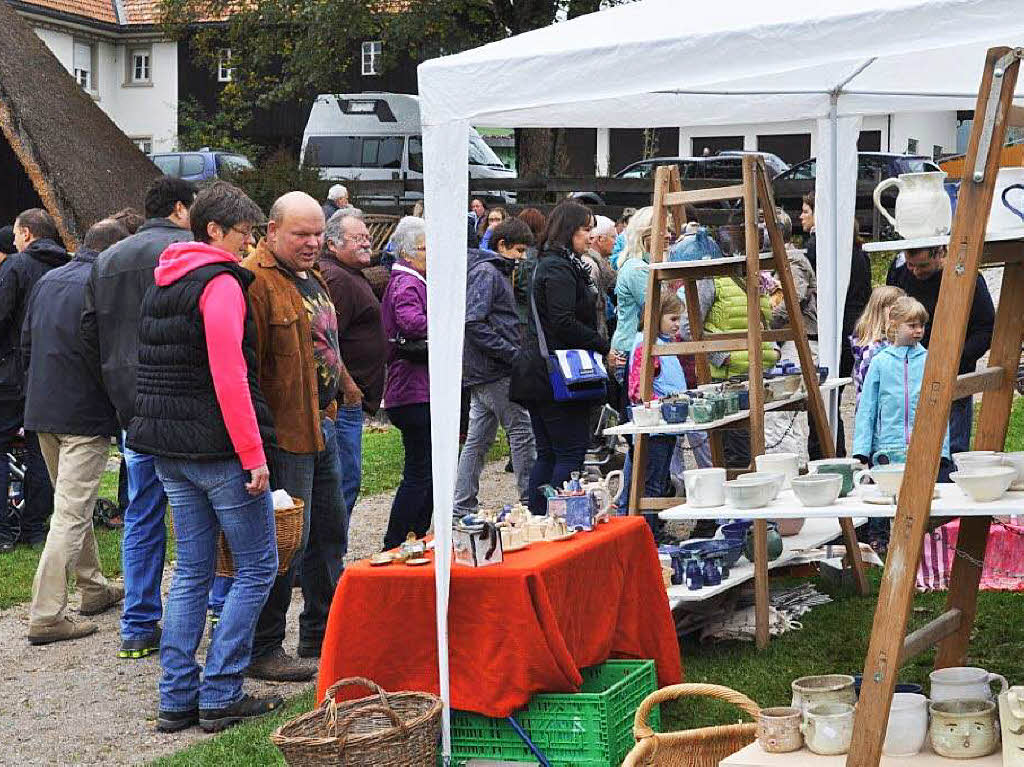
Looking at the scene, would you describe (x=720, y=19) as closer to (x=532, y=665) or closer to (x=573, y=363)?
(x=532, y=665)

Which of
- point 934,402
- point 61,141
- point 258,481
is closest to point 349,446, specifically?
point 258,481

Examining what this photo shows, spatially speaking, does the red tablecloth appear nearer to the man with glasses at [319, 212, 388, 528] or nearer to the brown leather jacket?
the brown leather jacket

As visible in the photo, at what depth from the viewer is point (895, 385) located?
7.15 m


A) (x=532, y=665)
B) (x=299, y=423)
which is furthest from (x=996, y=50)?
(x=299, y=423)

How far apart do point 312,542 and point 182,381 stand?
1.49m

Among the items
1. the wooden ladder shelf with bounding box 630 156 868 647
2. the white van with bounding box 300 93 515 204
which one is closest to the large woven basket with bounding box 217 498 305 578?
the wooden ladder shelf with bounding box 630 156 868 647

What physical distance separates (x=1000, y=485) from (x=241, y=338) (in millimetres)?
2796

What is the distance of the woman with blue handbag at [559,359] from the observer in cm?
815

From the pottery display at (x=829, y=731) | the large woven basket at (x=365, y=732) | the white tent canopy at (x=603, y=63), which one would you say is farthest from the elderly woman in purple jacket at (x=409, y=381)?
the pottery display at (x=829, y=731)

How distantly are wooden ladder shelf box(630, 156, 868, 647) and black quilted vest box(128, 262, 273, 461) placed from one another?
1.99 meters

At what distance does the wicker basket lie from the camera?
445 centimetres

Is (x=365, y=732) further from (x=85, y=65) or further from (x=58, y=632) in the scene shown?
(x=85, y=65)

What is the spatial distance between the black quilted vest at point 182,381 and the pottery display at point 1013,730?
290cm

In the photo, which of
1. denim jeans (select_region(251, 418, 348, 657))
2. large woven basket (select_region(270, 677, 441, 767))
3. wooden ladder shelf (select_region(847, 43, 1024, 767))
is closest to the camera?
wooden ladder shelf (select_region(847, 43, 1024, 767))
